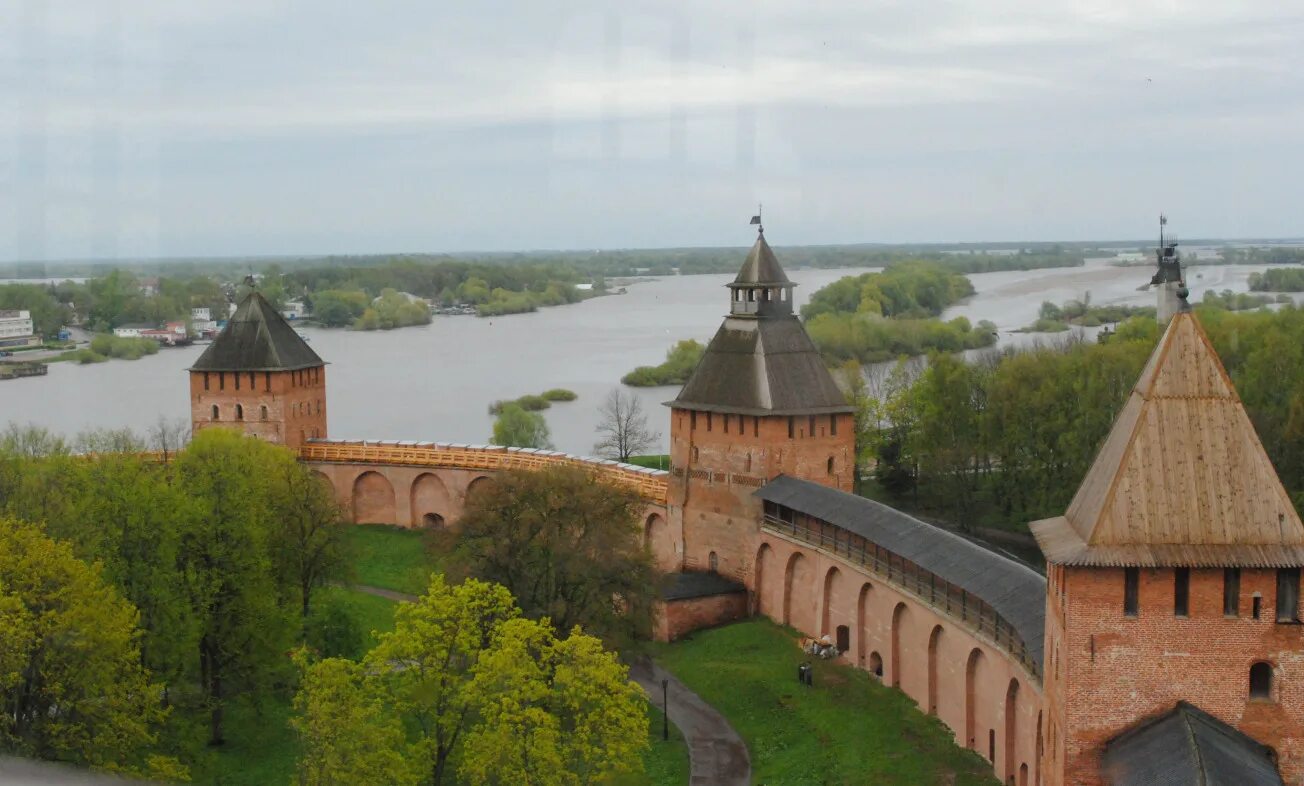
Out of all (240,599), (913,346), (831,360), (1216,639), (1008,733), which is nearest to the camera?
(1216,639)

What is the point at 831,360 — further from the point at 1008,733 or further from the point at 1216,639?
the point at 1216,639

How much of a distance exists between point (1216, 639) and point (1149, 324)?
38.3 metres

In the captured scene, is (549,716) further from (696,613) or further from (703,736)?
(696,613)

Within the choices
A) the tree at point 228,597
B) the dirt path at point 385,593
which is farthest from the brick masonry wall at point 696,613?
the tree at point 228,597

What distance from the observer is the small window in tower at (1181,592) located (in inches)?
532

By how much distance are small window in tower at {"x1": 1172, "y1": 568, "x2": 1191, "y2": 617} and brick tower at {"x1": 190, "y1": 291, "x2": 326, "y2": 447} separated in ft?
86.6

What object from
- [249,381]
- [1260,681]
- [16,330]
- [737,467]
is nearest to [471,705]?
[1260,681]

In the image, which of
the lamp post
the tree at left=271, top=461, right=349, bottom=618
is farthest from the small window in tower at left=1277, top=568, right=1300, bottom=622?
the tree at left=271, top=461, right=349, bottom=618

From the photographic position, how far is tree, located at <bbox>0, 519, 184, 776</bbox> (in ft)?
53.1

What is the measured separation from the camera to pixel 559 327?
9512 cm

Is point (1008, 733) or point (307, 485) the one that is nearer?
point (1008, 733)

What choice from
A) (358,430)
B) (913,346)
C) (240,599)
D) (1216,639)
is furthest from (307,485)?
(913,346)

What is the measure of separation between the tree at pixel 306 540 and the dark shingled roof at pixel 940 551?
8134 millimetres

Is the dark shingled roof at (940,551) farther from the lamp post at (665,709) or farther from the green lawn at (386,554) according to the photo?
the green lawn at (386,554)
